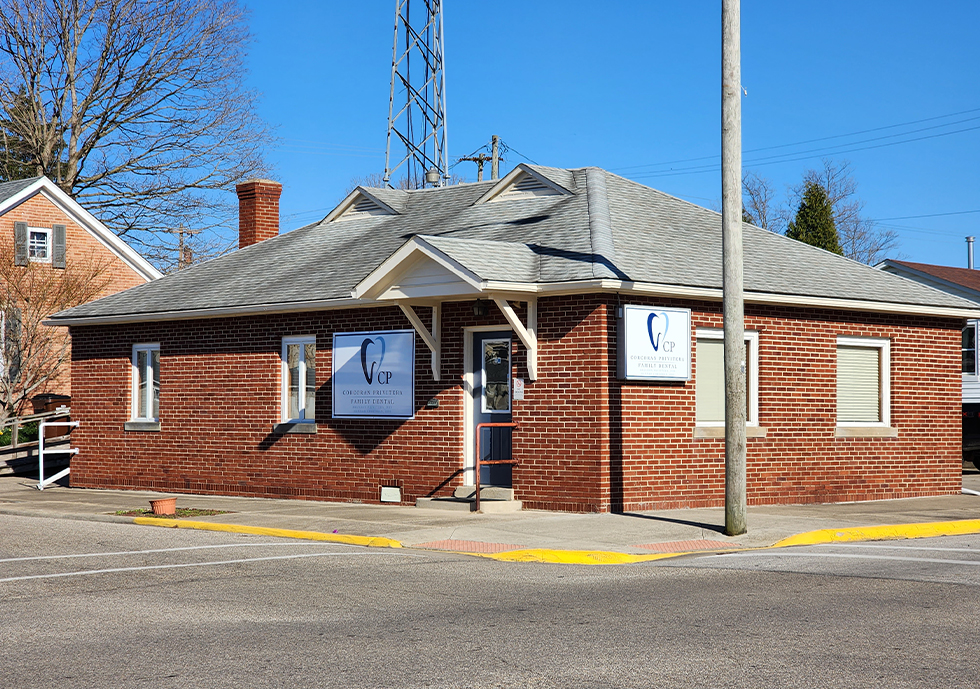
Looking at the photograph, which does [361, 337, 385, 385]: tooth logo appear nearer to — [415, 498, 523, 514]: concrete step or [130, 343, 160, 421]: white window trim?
[415, 498, 523, 514]: concrete step

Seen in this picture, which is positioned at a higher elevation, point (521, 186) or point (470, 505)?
point (521, 186)

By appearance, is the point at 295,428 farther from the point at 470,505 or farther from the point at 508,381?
the point at 508,381

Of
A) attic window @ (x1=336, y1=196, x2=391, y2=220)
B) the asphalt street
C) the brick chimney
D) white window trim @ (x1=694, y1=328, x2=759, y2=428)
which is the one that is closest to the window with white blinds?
white window trim @ (x1=694, y1=328, x2=759, y2=428)

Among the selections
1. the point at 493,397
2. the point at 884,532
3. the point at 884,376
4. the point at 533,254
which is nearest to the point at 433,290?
the point at 533,254

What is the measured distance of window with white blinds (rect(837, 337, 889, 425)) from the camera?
18172mm

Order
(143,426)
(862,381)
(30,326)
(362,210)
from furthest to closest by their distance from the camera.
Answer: (30,326) < (362,210) < (143,426) < (862,381)

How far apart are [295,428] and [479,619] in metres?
11.1

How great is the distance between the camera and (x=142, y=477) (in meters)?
21.0

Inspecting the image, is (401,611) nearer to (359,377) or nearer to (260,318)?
(359,377)

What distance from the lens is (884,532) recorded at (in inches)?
543

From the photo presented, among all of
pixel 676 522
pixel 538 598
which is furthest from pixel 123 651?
pixel 676 522

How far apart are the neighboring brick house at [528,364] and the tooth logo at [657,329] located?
0.04m

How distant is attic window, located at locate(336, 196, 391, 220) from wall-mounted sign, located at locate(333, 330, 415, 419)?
4936mm

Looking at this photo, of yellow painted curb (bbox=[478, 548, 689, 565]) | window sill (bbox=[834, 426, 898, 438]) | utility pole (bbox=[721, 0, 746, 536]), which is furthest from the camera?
window sill (bbox=[834, 426, 898, 438])
